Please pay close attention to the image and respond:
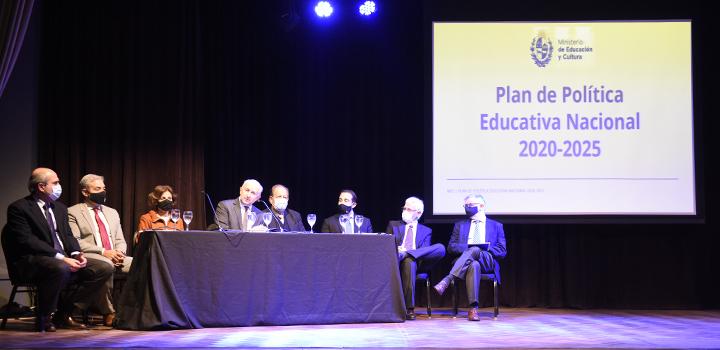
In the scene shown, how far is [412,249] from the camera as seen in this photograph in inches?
Answer: 274

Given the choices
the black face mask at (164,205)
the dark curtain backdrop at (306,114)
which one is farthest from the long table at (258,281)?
the dark curtain backdrop at (306,114)

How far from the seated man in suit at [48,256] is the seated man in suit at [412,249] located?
237 cm

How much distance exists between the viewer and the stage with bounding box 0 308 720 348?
474 cm

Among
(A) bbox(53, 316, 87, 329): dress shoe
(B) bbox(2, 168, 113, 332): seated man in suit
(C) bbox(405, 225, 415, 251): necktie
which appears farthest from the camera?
(C) bbox(405, 225, 415, 251): necktie

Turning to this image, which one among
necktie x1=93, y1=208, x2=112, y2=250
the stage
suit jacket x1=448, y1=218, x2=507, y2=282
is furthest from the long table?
suit jacket x1=448, y1=218, x2=507, y2=282

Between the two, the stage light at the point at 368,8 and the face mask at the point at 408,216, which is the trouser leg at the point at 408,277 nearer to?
the face mask at the point at 408,216

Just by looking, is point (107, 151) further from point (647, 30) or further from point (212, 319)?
point (647, 30)

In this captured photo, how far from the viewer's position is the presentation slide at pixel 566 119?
7.67 metres

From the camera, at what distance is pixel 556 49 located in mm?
7797

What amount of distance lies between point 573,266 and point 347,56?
303 centimetres

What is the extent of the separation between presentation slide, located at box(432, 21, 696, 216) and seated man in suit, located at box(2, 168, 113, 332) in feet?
11.0

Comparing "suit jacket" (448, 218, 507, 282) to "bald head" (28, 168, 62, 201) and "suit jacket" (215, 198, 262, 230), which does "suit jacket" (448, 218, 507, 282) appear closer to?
"suit jacket" (215, 198, 262, 230)

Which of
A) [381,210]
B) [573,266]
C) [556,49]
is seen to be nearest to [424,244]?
[381,210]

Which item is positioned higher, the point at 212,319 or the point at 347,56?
the point at 347,56
